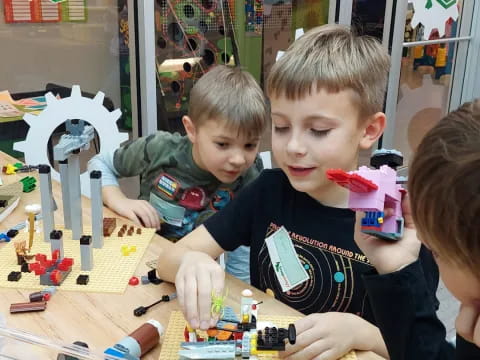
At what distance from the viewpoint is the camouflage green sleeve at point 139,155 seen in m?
1.43

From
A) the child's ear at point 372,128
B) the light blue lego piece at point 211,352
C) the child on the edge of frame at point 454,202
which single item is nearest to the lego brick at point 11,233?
the light blue lego piece at point 211,352

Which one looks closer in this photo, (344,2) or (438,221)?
(438,221)

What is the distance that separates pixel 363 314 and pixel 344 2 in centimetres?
212

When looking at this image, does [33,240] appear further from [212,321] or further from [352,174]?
[352,174]

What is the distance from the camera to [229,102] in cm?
124

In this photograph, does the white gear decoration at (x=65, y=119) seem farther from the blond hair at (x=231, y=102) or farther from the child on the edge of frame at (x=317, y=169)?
the child on the edge of frame at (x=317, y=169)

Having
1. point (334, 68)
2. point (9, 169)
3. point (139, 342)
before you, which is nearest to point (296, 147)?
point (334, 68)

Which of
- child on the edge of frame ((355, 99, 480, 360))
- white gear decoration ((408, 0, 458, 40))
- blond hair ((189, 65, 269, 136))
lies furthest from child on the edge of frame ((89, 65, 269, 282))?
white gear decoration ((408, 0, 458, 40))

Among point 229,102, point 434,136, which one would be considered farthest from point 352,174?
point 229,102

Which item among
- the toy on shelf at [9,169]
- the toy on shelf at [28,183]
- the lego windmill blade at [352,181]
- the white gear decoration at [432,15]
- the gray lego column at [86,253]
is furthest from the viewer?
the white gear decoration at [432,15]

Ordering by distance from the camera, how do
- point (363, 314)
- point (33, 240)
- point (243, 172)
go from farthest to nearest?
point (243, 172) → point (33, 240) → point (363, 314)

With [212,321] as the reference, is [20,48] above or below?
above

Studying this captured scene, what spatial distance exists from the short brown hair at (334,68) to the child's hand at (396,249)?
0.34 meters

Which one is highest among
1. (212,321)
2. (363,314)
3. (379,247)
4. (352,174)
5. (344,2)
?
(344,2)
